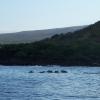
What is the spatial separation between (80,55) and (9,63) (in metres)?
16.4

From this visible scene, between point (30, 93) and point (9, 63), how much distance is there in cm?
8427

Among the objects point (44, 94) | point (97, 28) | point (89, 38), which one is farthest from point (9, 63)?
point (44, 94)

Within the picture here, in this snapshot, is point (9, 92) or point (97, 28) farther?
point (97, 28)

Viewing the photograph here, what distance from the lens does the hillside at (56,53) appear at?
137 meters

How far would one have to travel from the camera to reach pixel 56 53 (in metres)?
146

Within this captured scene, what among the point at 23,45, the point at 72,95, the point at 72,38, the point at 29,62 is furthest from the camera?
the point at 72,38

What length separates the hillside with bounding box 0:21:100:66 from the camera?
137 meters

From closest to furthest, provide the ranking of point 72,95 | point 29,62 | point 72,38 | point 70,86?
1. point 72,95
2. point 70,86
3. point 29,62
4. point 72,38

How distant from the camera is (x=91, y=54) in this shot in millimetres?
139500

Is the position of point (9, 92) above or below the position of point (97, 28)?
below

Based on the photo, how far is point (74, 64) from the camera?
13362 centimetres

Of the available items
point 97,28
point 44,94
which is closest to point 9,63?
point 97,28

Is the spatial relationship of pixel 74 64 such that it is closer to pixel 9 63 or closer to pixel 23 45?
pixel 9 63

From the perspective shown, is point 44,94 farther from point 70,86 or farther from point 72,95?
point 70,86
